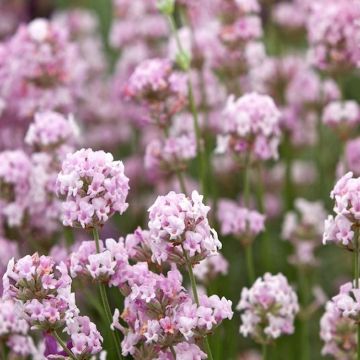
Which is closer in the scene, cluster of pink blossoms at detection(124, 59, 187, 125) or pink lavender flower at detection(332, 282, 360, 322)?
pink lavender flower at detection(332, 282, 360, 322)

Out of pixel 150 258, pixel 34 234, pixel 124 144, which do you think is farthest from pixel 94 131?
pixel 150 258

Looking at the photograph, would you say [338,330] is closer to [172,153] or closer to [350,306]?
[350,306]

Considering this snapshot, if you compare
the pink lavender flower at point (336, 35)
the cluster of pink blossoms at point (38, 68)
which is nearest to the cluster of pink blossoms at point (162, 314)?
the pink lavender flower at point (336, 35)

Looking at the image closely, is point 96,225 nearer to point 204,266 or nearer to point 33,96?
point 204,266

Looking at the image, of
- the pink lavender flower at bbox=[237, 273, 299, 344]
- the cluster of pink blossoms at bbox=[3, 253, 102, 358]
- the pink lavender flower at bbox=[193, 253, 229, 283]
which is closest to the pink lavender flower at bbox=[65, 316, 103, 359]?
the cluster of pink blossoms at bbox=[3, 253, 102, 358]

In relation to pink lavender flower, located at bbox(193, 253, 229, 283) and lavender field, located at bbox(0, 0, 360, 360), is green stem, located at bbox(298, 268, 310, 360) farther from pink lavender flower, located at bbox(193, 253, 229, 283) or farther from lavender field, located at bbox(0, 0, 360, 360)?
pink lavender flower, located at bbox(193, 253, 229, 283)

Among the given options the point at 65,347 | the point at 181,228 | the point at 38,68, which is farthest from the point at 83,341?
the point at 38,68
